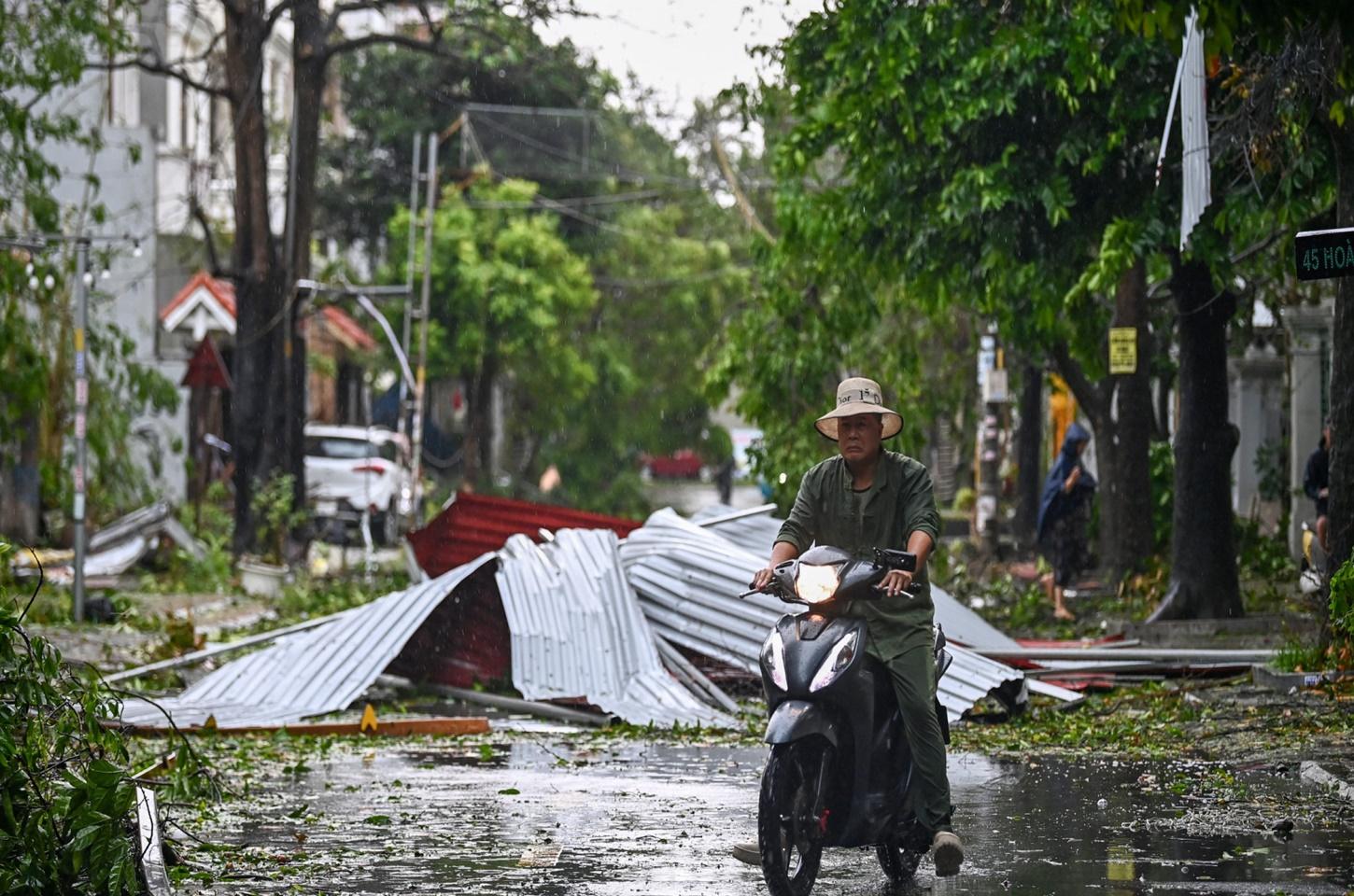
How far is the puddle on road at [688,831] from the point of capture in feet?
25.1

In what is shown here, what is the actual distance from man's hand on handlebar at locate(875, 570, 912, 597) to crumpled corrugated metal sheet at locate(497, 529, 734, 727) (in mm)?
6220

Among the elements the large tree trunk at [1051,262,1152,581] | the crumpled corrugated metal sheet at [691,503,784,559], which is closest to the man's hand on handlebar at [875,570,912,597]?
the crumpled corrugated metal sheet at [691,503,784,559]

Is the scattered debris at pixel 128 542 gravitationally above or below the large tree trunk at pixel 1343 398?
below

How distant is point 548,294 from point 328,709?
3340 centimetres

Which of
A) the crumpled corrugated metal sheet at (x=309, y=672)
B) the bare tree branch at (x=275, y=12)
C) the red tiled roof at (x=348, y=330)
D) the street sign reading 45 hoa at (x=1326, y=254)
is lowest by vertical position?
the crumpled corrugated metal sheet at (x=309, y=672)

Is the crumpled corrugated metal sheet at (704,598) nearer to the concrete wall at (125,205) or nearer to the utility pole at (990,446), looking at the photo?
the utility pole at (990,446)

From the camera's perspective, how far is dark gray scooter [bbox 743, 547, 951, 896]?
7.18 metres

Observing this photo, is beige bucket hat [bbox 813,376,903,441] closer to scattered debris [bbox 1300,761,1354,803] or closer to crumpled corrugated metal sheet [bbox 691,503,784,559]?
scattered debris [bbox 1300,761,1354,803]

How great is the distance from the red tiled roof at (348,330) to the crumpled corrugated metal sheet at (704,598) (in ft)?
109

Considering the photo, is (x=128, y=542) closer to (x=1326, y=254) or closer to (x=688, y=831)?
(x=688, y=831)

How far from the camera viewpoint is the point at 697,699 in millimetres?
14258

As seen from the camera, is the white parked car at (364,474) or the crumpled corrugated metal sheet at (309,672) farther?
the white parked car at (364,474)

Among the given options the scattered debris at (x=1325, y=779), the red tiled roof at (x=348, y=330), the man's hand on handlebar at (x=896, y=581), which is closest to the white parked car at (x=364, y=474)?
the red tiled roof at (x=348, y=330)

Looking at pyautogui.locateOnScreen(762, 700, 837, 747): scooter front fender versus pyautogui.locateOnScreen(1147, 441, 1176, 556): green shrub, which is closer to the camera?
pyautogui.locateOnScreen(762, 700, 837, 747): scooter front fender
